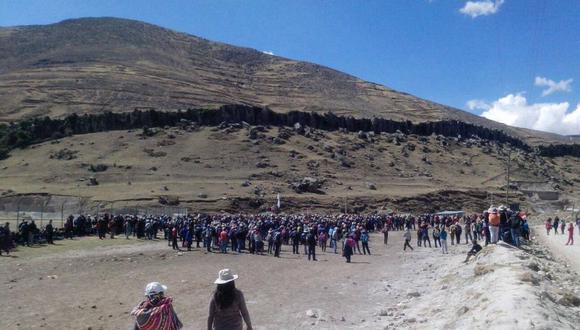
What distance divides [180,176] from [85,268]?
52847 millimetres

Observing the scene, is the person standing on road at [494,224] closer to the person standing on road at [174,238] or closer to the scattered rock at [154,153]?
the person standing on road at [174,238]

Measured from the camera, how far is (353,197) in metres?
70.6

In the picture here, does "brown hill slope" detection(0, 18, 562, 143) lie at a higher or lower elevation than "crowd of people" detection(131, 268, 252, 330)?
higher

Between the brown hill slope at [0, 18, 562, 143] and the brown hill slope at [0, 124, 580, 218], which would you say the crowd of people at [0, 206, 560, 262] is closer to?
the brown hill slope at [0, 124, 580, 218]

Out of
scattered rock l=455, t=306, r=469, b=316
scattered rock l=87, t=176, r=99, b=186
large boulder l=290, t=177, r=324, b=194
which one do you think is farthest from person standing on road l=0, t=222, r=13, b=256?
large boulder l=290, t=177, r=324, b=194

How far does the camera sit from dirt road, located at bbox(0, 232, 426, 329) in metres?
13.0

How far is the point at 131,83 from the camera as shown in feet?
430

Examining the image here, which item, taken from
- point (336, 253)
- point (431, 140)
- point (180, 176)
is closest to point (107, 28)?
point (431, 140)

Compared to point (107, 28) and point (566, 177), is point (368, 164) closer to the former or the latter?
point (566, 177)

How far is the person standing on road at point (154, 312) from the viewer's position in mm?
6184

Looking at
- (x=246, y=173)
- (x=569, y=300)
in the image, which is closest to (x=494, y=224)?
(x=569, y=300)

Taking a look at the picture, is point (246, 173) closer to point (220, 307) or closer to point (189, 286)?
point (189, 286)

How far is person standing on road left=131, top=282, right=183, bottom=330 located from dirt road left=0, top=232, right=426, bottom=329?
6260mm

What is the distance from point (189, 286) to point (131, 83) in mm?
121132
